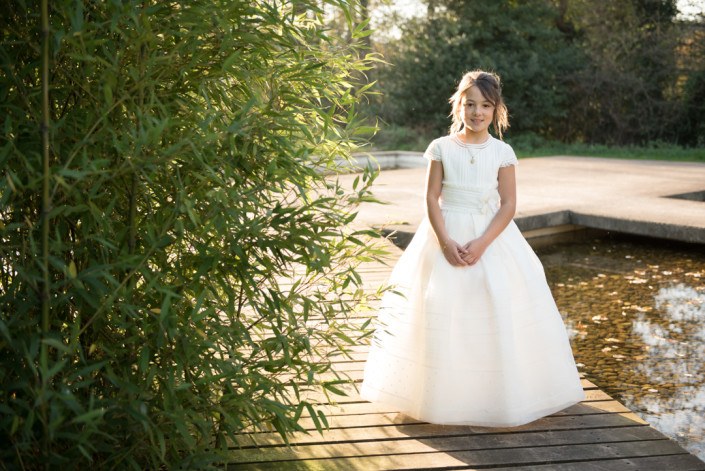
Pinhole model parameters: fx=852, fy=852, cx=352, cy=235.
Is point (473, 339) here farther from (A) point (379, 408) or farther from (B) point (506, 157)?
(B) point (506, 157)

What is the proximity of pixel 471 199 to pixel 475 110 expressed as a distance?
1.27 feet

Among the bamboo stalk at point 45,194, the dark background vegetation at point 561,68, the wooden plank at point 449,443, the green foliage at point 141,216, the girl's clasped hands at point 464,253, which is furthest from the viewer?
the dark background vegetation at point 561,68

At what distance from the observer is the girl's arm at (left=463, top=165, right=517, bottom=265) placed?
11.7 ft

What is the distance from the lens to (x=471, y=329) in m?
3.49

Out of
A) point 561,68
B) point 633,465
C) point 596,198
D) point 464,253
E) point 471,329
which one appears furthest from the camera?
point 561,68

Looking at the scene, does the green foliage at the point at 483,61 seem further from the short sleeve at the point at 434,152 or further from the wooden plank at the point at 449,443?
the wooden plank at the point at 449,443

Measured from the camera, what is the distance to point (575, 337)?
554 centimetres

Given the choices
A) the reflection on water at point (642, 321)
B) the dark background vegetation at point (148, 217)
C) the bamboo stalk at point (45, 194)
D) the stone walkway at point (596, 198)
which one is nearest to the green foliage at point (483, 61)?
the stone walkway at point (596, 198)

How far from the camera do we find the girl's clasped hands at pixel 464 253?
11.7 ft

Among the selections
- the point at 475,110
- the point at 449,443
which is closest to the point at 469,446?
the point at 449,443

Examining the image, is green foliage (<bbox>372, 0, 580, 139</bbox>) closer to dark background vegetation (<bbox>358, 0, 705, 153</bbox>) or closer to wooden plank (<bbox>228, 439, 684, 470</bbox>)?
dark background vegetation (<bbox>358, 0, 705, 153</bbox>)

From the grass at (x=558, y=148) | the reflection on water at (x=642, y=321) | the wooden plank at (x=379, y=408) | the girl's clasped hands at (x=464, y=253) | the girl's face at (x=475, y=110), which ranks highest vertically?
the girl's face at (x=475, y=110)

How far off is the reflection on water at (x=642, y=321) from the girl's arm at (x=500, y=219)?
1350mm

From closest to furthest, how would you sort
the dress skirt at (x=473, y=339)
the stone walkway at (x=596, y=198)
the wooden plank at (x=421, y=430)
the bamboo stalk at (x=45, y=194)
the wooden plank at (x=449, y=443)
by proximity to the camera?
the bamboo stalk at (x=45, y=194) → the wooden plank at (x=449, y=443) → the wooden plank at (x=421, y=430) → the dress skirt at (x=473, y=339) → the stone walkway at (x=596, y=198)
